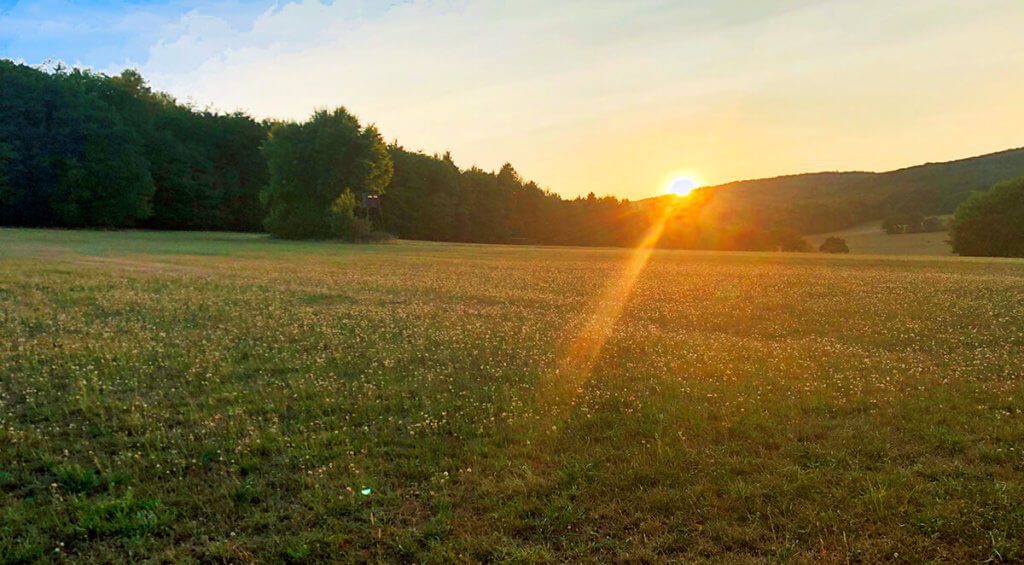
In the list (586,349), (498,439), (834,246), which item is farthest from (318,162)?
(834,246)

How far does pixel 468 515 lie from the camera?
4.91 m

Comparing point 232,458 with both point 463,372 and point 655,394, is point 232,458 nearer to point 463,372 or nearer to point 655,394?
point 463,372

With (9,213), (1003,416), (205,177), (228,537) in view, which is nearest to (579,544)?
(228,537)

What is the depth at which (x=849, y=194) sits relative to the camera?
125 meters

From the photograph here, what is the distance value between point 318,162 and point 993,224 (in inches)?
3222

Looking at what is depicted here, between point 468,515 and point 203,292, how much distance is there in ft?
52.3

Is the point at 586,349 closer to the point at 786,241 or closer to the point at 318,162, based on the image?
the point at 318,162

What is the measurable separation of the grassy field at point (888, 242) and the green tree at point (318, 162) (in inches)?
2389

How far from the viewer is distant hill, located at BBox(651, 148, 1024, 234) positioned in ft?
354

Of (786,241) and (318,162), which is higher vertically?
(318,162)

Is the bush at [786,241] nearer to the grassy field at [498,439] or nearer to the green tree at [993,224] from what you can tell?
the green tree at [993,224]

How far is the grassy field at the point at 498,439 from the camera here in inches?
180

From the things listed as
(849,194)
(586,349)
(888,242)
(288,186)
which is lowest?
(586,349)

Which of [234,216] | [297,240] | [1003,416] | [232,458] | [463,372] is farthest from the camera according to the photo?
[234,216]
